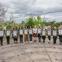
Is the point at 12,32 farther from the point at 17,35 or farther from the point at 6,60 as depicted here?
the point at 6,60

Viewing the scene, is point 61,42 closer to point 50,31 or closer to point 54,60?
point 50,31

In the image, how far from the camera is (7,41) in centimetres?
3039

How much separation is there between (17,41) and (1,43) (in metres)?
2.12

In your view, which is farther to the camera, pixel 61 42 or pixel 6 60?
pixel 61 42

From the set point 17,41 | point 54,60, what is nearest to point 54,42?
point 17,41

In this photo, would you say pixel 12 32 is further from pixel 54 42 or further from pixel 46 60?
pixel 46 60

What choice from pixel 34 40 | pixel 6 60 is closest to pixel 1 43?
pixel 34 40

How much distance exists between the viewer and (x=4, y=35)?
30.1 metres

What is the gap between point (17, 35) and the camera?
104 ft

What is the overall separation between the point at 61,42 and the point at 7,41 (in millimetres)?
5872

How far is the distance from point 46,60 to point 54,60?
480 mm

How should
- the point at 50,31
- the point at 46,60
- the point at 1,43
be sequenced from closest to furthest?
the point at 46,60, the point at 1,43, the point at 50,31

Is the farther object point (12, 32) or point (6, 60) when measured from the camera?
point (12, 32)

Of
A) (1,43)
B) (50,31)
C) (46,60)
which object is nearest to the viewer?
(46,60)
